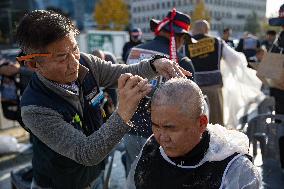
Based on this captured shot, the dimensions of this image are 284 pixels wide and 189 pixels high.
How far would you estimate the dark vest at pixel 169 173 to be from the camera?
153cm

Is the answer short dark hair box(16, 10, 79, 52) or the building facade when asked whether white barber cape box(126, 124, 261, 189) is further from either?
the building facade

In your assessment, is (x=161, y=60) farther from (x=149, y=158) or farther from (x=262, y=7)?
(x=262, y=7)

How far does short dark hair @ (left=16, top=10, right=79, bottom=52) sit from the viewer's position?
1.81 m

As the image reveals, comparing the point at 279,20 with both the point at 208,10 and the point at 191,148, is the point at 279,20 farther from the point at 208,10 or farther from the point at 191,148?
the point at 208,10

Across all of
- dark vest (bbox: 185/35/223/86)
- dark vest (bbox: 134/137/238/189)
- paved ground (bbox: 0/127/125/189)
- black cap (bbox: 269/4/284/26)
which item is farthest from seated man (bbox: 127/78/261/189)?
dark vest (bbox: 185/35/223/86)

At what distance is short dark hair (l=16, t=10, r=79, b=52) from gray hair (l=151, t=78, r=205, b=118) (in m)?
0.65

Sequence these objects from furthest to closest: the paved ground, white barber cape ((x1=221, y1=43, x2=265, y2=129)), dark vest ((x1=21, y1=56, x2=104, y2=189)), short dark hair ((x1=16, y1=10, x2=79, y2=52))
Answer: white barber cape ((x1=221, y1=43, x2=265, y2=129))
the paved ground
dark vest ((x1=21, y1=56, x2=104, y2=189))
short dark hair ((x1=16, y1=10, x2=79, y2=52))

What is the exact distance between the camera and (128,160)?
11.6 feet

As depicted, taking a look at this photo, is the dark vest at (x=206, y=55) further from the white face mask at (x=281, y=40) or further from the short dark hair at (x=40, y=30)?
the short dark hair at (x=40, y=30)

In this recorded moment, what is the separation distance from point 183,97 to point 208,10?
221 ft

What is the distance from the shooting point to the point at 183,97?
1.46 m

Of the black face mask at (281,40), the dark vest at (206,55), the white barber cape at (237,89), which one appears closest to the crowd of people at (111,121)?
the black face mask at (281,40)

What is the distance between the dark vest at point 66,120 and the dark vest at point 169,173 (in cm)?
43

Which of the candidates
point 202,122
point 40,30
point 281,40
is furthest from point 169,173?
point 281,40
